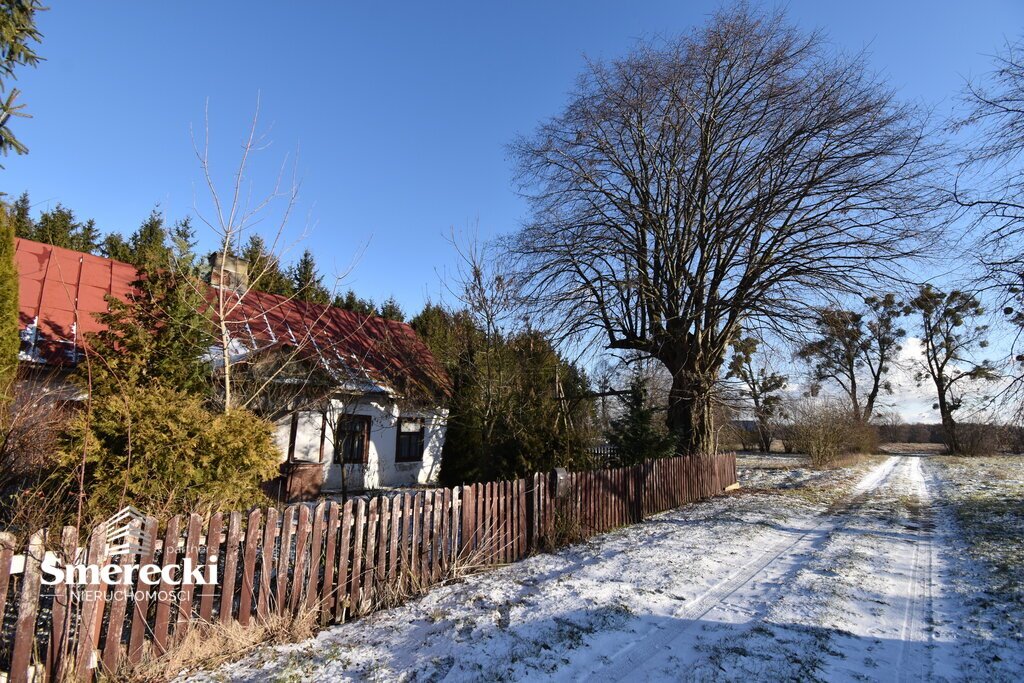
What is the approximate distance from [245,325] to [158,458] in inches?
326

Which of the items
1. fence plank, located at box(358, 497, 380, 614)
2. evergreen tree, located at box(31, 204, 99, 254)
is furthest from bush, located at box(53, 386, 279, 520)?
evergreen tree, located at box(31, 204, 99, 254)

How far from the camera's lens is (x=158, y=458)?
4734 mm

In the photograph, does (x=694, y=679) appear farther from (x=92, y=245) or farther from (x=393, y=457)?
(x=92, y=245)

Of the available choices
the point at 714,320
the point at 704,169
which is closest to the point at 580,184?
the point at 704,169

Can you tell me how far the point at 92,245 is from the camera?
30234 millimetres

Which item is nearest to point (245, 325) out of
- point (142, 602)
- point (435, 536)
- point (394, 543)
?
point (435, 536)

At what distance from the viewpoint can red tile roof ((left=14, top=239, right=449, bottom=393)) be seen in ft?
32.3

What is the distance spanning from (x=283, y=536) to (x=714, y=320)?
13.2 meters

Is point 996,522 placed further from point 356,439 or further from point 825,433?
point 825,433

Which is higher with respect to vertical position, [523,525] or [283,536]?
[283,536]

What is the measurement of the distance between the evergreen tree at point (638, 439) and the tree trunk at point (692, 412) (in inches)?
47.3

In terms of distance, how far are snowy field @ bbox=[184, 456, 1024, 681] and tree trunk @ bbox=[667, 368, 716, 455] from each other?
6.16 metres

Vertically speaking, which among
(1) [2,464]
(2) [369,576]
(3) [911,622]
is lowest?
(3) [911,622]

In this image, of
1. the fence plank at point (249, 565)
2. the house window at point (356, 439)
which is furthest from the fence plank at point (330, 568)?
the house window at point (356, 439)
